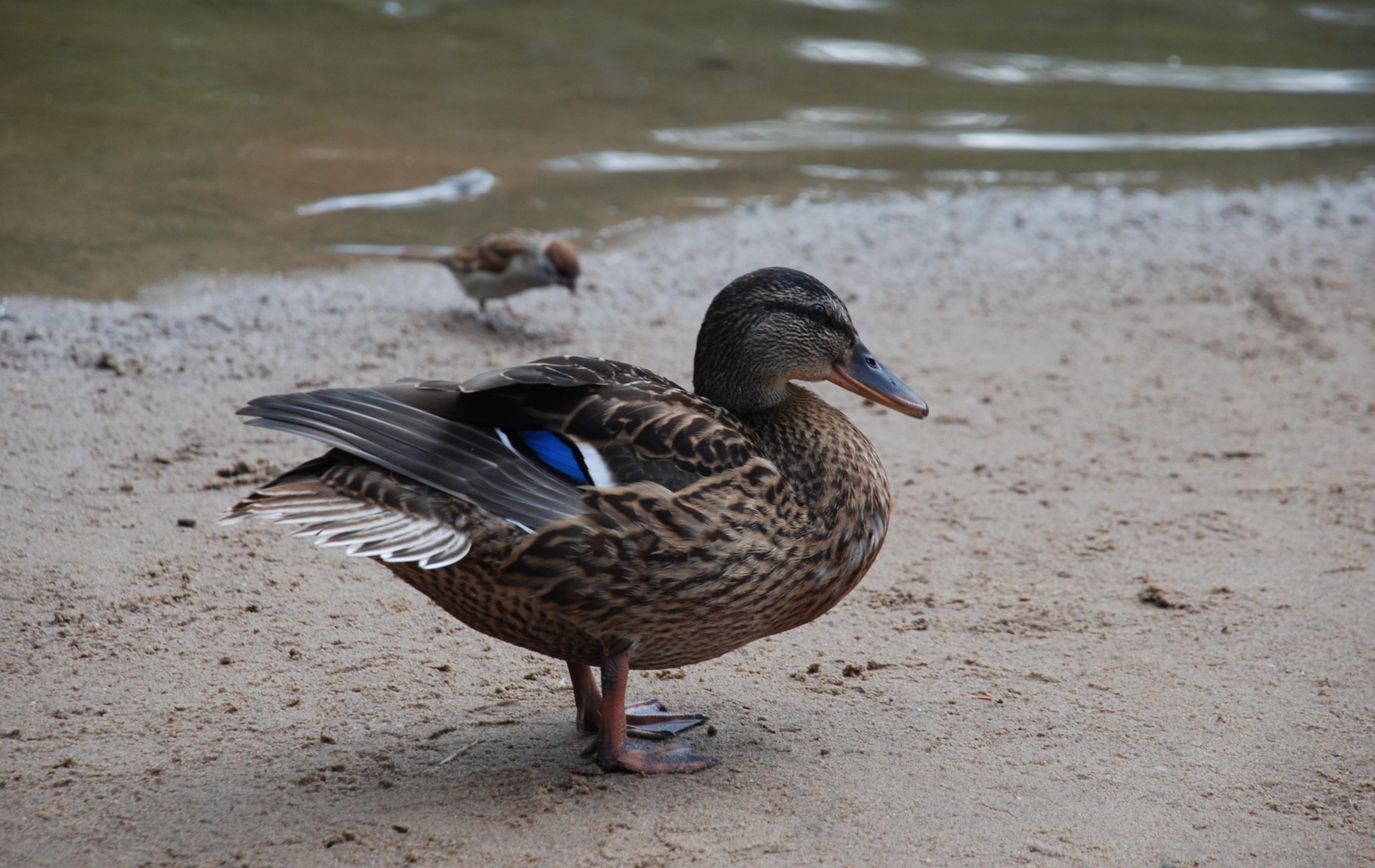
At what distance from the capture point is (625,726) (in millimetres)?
3322

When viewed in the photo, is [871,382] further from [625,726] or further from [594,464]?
[625,726]

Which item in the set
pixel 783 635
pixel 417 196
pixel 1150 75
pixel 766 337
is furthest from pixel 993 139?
pixel 766 337

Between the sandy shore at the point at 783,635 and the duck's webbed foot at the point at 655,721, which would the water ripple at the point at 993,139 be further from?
the duck's webbed foot at the point at 655,721

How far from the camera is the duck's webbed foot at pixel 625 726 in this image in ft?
10.6

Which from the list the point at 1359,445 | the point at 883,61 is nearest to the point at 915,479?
the point at 1359,445

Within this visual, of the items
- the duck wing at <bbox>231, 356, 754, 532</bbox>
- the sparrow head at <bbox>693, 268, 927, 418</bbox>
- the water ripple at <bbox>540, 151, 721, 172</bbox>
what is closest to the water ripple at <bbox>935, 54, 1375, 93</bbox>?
the water ripple at <bbox>540, 151, 721, 172</bbox>

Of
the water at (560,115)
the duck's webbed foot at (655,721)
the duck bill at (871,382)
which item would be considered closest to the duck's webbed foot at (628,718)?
the duck's webbed foot at (655,721)

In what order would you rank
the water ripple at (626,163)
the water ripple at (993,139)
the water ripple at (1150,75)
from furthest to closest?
the water ripple at (1150,75)
the water ripple at (993,139)
the water ripple at (626,163)

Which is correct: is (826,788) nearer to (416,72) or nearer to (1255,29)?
(416,72)

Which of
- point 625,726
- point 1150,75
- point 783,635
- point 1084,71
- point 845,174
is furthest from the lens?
point 1150,75

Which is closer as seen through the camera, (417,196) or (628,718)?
(628,718)

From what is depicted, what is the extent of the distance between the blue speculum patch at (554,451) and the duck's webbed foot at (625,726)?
0.50m

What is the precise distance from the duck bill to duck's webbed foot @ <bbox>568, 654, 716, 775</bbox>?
1108 mm

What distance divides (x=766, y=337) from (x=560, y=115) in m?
6.50
